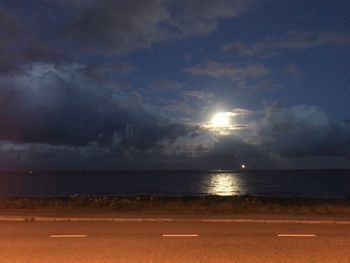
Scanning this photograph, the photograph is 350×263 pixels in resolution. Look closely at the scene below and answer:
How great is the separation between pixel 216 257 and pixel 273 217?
27.3 feet

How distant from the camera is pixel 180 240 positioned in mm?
12875

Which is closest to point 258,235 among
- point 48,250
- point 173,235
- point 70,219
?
point 173,235

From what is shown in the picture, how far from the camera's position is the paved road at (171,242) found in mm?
10484

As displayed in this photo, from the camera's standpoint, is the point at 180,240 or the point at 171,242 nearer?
the point at 171,242

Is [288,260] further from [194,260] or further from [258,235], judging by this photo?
[258,235]

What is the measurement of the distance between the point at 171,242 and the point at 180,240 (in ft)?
1.44

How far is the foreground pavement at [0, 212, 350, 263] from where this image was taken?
34.7 feet

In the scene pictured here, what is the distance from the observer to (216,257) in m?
10.5

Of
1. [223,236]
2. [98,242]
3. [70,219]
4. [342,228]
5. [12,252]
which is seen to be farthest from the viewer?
[70,219]

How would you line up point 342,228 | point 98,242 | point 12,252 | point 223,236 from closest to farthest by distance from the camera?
point 12,252, point 98,242, point 223,236, point 342,228

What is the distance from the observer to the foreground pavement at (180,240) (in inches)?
416

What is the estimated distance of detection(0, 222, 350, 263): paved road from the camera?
10.5 meters

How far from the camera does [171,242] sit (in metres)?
12.5

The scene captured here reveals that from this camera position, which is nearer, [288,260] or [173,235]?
[288,260]
